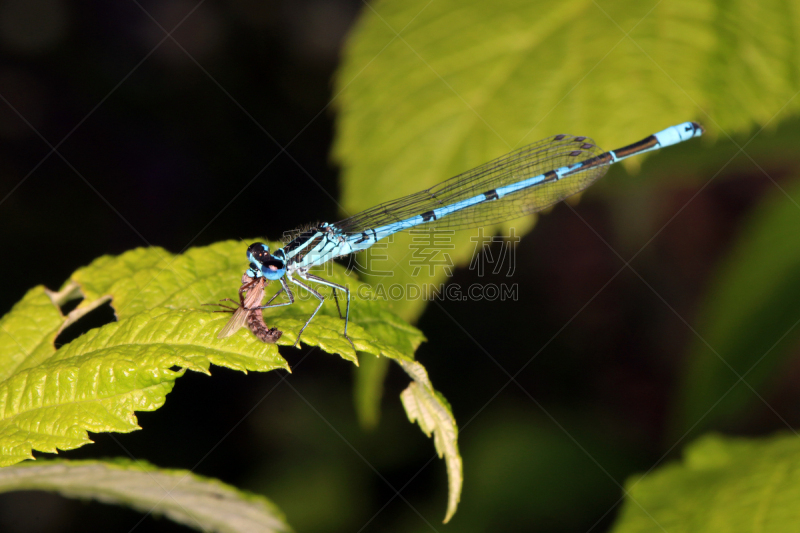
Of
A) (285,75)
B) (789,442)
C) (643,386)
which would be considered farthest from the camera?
(285,75)

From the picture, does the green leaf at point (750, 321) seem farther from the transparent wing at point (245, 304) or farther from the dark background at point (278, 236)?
the transparent wing at point (245, 304)

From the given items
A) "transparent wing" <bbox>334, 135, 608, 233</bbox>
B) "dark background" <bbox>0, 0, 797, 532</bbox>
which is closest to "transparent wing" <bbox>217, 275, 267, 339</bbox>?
"transparent wing" <bbox>334, 135, 608, 233</bbox>

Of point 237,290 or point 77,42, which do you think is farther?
point 77,42

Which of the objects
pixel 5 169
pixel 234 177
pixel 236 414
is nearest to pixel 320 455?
pixel 236 414

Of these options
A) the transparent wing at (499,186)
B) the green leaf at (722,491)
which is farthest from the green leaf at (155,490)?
the transparent wing at (499,186)

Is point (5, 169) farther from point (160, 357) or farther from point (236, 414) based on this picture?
point (160, 357)

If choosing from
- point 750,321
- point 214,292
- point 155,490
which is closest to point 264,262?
point 214,292

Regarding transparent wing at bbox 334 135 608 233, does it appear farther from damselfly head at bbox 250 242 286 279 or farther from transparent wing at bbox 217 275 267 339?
transparent wing at bbox 217 275 267 339
